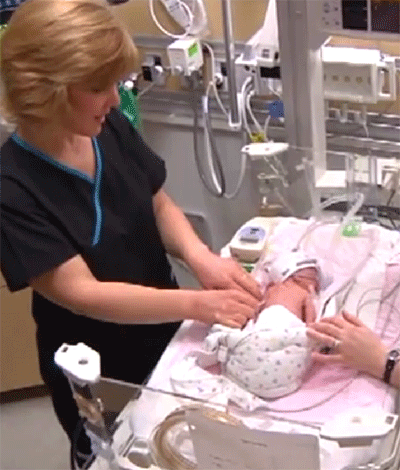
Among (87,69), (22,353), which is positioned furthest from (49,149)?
(22,353)

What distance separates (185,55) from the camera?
2.13 metres

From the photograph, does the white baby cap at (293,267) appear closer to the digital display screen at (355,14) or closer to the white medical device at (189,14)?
the digital display screen at (355,14)

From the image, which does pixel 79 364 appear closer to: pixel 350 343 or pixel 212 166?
pixel 350 343

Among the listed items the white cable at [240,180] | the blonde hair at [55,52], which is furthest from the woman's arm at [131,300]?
the white cable at [240,180]

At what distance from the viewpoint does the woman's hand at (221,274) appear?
5.08ft

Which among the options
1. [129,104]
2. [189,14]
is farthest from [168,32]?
[129,104]

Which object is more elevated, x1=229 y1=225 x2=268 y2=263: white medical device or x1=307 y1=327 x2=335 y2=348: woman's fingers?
x1=307 y1=327 x2=335 y2=348: woman's fingers

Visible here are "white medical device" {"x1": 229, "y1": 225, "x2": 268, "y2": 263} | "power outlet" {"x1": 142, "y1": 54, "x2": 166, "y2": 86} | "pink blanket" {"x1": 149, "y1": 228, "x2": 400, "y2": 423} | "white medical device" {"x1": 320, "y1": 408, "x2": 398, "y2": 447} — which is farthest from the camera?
"power outlet" {"x1": 142, "y1": 54, "x2": 166, "y2": 86}

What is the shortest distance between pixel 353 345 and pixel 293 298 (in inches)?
6.9

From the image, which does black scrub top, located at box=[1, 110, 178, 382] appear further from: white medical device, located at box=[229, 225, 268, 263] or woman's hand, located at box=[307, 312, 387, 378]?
woman's hand, located at box=[307, 312, 387, 378]

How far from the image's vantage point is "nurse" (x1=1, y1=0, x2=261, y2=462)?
53.8 inches

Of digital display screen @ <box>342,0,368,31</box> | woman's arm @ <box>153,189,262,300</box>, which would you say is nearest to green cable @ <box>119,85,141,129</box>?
woman's arm @ <box>153,189,262,300</box>

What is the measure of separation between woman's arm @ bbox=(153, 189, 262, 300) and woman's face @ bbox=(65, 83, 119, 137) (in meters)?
0.29

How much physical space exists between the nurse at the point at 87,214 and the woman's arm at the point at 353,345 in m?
0.14
